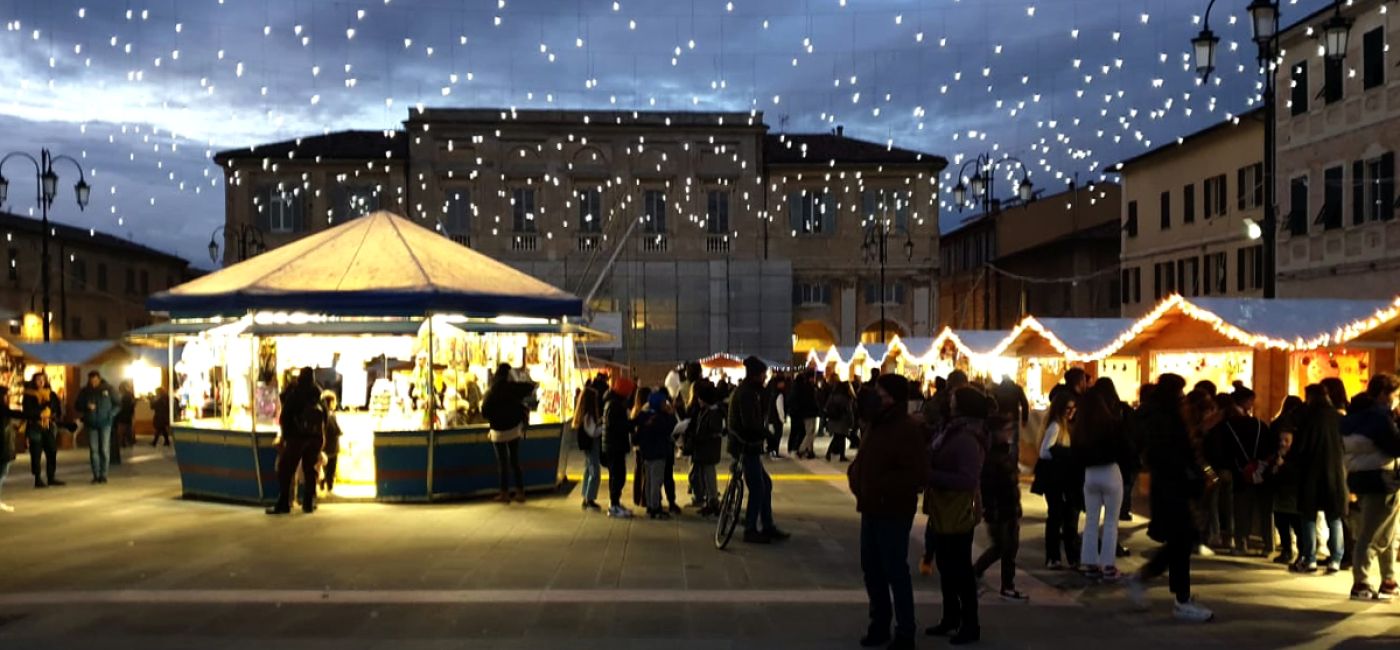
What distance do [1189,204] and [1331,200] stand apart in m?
9.50

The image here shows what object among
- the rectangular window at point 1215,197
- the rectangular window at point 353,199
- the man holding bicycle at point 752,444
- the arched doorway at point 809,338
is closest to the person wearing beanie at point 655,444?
the man holding bicycle at point 752,444

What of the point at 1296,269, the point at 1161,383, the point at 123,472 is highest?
the point at 1296,269

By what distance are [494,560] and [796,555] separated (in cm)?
269

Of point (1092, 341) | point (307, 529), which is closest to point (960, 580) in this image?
point (307, 529)

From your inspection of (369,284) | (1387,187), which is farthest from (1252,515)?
(1387,187)

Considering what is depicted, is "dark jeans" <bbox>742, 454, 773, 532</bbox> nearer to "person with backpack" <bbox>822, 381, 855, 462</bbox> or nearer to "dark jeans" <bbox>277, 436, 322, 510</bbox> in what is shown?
"dark jeans" <bbox>277, 436, 322, 510</bbox>

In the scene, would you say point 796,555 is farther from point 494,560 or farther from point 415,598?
point 415,598

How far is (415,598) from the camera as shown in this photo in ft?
31.3

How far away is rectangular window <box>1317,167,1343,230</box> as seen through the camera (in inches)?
1251

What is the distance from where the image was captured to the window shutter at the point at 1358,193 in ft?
100

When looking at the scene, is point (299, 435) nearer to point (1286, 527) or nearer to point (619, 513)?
point (619, 513)

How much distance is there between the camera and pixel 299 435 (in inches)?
580

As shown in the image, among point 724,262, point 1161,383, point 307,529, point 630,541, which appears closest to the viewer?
point 1161,383

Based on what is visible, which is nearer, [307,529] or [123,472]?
[307,529]
